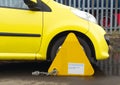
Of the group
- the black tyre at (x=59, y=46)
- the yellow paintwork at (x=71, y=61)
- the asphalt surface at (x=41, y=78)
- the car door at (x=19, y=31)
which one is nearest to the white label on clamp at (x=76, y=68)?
the yellow paintwork at (x=71, y=61)

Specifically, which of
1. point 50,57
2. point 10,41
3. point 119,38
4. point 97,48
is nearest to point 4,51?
point 10,41

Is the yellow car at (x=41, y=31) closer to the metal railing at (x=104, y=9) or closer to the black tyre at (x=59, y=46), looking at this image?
the black tyre at (x=59, y=46)

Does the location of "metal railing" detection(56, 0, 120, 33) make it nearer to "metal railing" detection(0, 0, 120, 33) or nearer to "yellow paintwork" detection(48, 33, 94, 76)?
"metal railing" detection(0, 0, 120, 33)

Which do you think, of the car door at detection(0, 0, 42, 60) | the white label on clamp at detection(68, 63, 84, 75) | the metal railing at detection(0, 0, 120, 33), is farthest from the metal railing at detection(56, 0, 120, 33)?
the white label on clamp at detection(68, 63, 84, 75)

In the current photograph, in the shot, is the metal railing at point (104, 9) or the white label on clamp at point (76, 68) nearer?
the white label on clamp at point (76, 68)

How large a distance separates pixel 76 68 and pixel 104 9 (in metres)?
5.03

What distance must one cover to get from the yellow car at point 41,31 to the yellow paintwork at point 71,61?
20 cm

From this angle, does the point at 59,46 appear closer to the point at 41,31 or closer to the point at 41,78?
the point at 41,31

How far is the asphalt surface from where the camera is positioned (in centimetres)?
823

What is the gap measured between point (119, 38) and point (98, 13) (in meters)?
1.15

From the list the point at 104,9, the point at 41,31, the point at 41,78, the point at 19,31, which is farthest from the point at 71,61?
the point at 104,9

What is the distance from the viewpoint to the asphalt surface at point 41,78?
324 inches

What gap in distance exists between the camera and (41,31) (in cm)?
876

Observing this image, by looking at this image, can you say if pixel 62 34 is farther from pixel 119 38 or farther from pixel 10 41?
pixel 119 38
